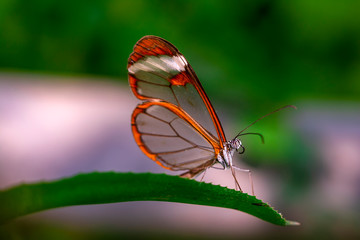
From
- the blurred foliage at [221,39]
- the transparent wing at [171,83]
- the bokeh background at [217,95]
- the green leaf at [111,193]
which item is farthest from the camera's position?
the blurred foliage at [221,39]

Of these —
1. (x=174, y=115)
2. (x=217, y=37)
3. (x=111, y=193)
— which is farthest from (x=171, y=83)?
(x=217, y=37)

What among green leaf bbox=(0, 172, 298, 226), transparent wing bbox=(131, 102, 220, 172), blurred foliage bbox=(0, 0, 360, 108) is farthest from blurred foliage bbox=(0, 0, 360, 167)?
green leaf bbox=(0, 172, 298, 226)

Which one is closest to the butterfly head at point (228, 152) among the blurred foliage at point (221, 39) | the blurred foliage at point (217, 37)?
the blurred foliage at point (221, 39)

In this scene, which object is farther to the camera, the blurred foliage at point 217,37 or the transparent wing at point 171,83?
the blurred foliage at point 217,37

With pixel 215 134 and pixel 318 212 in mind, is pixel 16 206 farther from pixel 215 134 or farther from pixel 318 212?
pixel 318 212

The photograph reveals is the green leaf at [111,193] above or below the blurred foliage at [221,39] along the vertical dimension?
below

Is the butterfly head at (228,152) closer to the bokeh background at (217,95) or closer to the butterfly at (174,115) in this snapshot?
the butterfly at (174,115)
